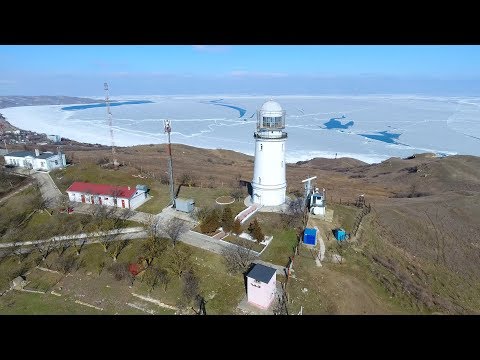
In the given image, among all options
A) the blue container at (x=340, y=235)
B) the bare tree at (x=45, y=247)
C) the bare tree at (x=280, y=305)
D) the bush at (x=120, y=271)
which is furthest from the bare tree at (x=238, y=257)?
the bare tree at (x=45, y=247)

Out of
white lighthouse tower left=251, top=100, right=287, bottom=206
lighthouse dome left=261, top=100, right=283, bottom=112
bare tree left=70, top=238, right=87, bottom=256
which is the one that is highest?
lighthouse dome left=261, top=100, right=283, bottom=112

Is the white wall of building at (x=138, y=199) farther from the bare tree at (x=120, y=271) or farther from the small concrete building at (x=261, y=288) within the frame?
the small concrete building at (x=261, y=288)

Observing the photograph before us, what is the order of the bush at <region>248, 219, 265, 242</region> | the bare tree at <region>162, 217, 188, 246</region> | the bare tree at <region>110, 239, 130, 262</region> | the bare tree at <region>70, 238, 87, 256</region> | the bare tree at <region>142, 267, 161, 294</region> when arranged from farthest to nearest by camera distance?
A: the bare tree at <region>162, 217, 188, 246</region> < the bush at <region>248, 219, 265, 242</region> < the bare tree at <region>70, 238, 87, 256</region> < the bare tree at <region>110, 239, 130, 262</region> < the bare tree at <region>142, 267, 161, 294</region>

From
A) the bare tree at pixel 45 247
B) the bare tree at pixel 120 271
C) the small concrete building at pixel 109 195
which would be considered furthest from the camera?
the small concrete building at pixel 109 195

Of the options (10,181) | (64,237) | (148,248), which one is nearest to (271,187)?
(148,248)

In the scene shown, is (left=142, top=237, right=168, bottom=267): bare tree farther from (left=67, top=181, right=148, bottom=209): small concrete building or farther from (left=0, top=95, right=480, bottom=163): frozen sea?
(left=0, top=95, right=480, bottom=163): frozen sea

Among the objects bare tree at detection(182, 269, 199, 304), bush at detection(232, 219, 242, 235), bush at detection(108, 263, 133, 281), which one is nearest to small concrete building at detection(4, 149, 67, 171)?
bush at detection(108, 263, 133, 281)
